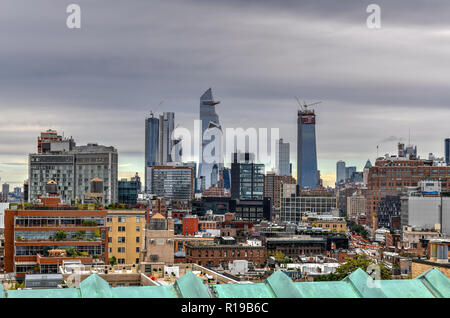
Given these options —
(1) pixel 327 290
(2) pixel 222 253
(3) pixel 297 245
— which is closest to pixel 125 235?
(2) pixel 222 253

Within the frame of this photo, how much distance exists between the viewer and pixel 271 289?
513 inches

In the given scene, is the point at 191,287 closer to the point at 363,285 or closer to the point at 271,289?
the point at 271,289

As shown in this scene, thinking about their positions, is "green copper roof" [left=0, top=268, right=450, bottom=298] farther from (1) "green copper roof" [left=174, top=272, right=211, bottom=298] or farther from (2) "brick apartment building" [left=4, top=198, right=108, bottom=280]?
(2) "brick apartment building" [left=4, top=198, right=108, bottom=280]

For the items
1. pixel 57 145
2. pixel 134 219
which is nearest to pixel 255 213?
pixel 57 145

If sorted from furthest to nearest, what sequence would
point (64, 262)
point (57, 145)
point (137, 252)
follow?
point (57, 145) < point (137, 252) < point (64, 262)

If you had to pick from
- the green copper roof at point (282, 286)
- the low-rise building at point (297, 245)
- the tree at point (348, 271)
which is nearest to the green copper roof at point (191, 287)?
the green copper roof at point (282, 286)

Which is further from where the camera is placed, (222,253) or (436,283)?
(222,253)

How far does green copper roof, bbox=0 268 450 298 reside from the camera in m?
12.5

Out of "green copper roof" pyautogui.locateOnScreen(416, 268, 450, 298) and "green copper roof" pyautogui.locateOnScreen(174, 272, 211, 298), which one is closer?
"green copper roof" pyautogui.locateOnScreen(174, 272, 211, 298)

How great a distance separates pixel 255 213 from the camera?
200 metres

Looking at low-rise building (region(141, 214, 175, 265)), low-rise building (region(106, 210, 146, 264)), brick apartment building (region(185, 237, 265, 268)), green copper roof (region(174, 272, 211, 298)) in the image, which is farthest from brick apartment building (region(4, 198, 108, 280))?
green copper roof (region(174, 272, 211, 298))

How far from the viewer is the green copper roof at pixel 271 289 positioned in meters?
12.5
